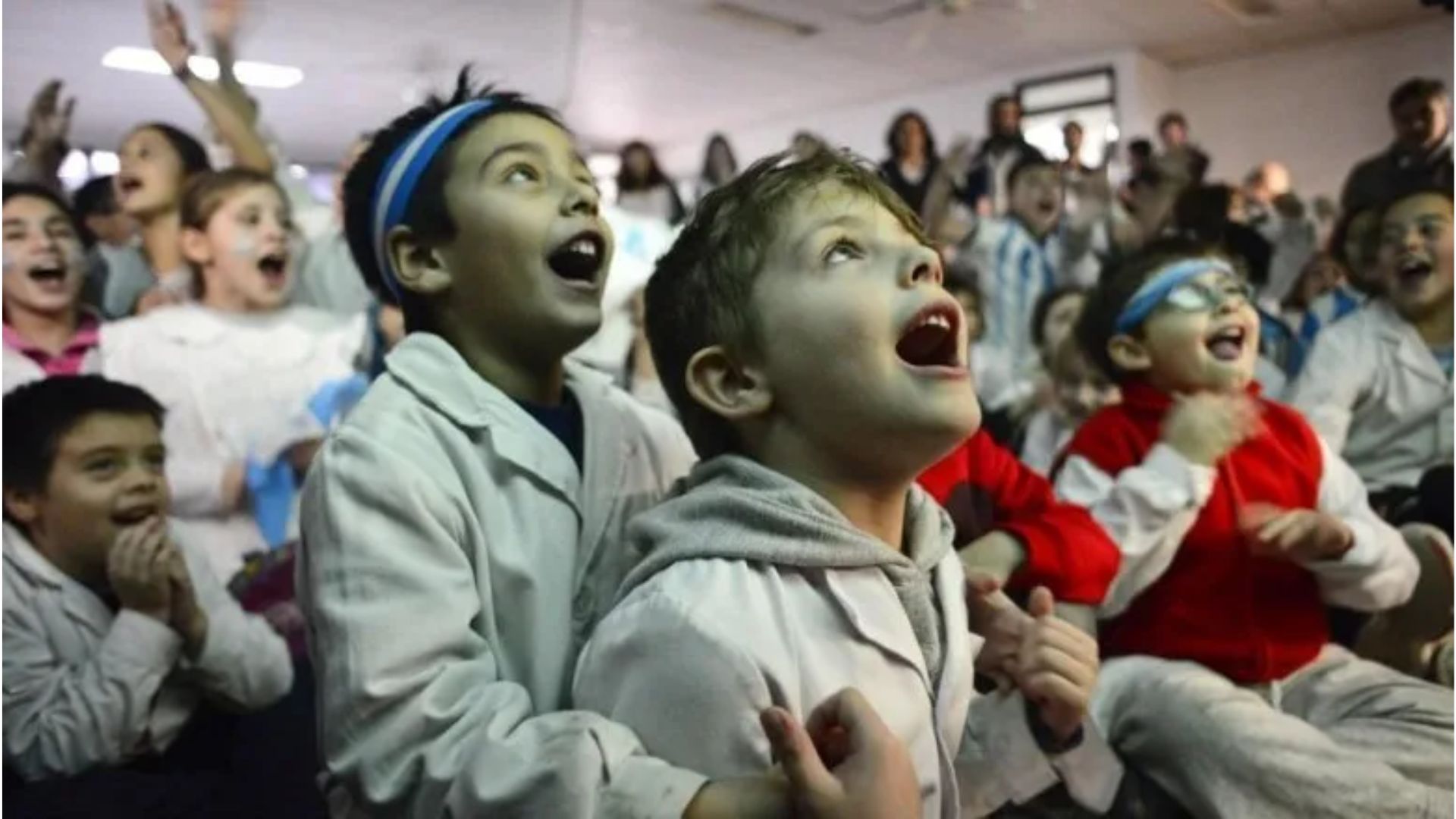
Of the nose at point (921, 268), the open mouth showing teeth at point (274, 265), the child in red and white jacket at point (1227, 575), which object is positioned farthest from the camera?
the open mouth showing teeth at point (274, 265)

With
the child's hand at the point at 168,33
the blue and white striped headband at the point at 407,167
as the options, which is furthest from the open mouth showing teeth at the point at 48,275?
the blue and white striped headband at the point at 407,167

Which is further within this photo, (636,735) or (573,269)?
(573,269)

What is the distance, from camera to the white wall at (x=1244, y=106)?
1.21 metres

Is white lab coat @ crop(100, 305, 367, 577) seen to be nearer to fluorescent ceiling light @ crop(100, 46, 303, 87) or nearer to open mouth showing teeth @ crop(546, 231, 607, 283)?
fluorescent ceiling light @ crop(100, 46, 303, 87)

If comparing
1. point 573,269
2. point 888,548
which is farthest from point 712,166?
point 888,548

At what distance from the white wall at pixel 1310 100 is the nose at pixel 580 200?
0.93 metres

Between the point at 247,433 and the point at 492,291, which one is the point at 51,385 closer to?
the point at 247,433

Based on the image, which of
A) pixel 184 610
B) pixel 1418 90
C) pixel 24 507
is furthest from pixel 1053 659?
pixel 1418 90

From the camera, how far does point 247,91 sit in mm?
1024

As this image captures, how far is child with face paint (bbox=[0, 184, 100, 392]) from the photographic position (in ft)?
3.36

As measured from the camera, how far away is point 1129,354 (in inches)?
40.5

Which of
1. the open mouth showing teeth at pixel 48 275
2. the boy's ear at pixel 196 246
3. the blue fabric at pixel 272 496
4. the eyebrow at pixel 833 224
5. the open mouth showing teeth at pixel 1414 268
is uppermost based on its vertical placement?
the eyebrow at pixel 833 224

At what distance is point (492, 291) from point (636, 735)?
246 millimetres

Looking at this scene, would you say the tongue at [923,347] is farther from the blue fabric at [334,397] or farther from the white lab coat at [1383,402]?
the white lab coat at [1383,402]
